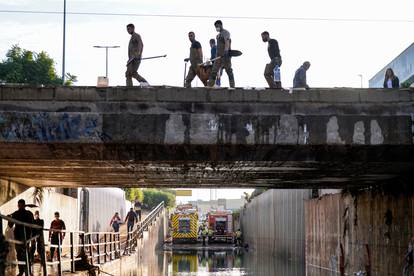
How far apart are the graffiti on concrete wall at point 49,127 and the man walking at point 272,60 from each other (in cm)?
445

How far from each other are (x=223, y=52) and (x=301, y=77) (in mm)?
2315

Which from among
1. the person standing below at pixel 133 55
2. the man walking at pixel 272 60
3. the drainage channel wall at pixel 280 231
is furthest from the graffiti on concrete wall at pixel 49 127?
the drainage channel wall at pixel 280 231

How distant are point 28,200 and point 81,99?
36.6ft

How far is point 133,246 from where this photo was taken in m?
40.0

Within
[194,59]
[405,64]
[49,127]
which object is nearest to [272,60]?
[194,59]

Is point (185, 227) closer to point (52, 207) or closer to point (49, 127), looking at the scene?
point (52, 207)

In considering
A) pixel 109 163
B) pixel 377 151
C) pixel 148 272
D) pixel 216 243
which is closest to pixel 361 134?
pixel 377 151

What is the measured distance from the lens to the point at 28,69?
5991cm

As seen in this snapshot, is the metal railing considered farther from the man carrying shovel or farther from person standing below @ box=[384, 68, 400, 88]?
person standing below @ box=[384, 68, 400, 88]

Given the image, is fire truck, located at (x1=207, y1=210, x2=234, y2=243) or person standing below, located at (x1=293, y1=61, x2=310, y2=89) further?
fire truck, located at (x1=207, y1=210, x2=234, y2=243)

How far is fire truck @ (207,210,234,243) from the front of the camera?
64.5m

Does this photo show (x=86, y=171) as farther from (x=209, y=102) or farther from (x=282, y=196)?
(x=282, y=196)

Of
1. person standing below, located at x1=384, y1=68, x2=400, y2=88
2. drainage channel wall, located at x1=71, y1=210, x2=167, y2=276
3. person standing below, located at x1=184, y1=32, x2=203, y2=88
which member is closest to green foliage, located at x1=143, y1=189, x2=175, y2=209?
drainage channel wall, located at x1=71, y1=210, x2=167, y2=276

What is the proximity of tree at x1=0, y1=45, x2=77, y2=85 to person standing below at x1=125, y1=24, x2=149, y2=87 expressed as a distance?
4266 centimetres
